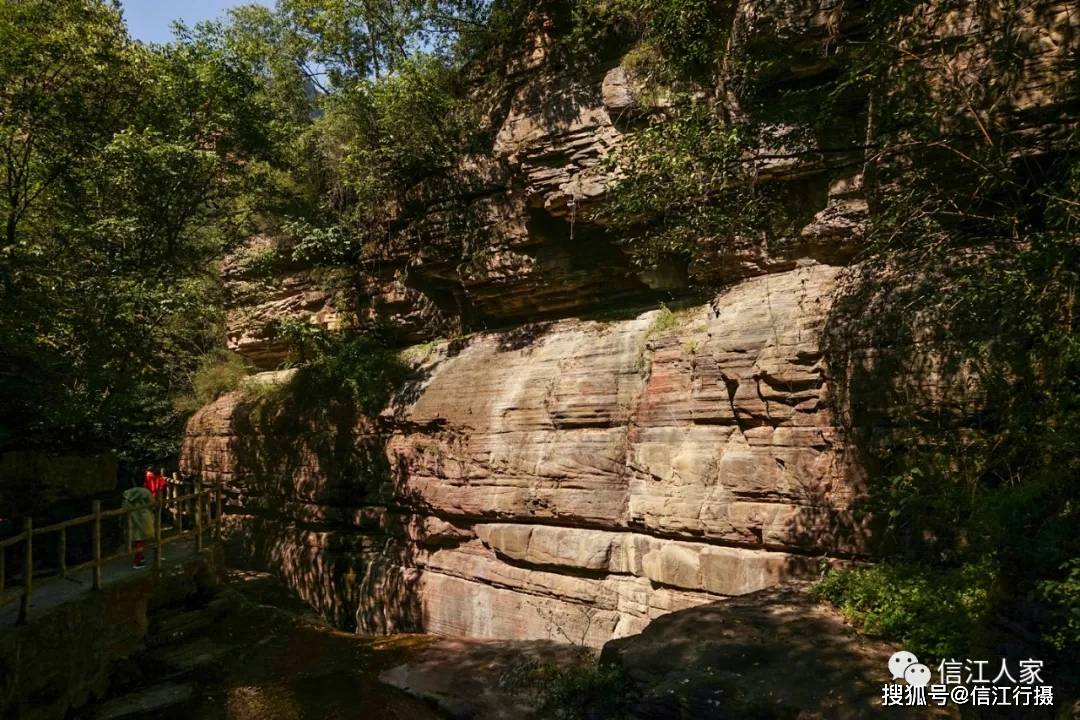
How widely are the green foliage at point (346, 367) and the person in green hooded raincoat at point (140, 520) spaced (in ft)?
16.0

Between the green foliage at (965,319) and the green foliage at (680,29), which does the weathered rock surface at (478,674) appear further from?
the green foliage at (680,29)

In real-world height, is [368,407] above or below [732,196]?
below

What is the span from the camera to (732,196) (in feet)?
31.3

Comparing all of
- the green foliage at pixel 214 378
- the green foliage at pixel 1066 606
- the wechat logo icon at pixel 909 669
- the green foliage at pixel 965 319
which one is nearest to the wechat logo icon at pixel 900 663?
the wechat logo icon at pixel 909 669

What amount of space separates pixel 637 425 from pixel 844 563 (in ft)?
11.7

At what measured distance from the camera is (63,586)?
8469mm

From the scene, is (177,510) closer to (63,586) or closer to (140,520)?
(140,520)

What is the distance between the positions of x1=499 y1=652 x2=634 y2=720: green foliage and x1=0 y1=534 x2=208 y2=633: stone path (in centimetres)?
550

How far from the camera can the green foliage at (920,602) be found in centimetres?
528

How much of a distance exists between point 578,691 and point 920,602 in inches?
128

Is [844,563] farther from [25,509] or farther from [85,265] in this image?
[85,265]

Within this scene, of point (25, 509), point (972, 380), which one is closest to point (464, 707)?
point (972, 380)

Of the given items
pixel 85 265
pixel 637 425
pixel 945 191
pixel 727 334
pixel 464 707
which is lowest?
pixel 464 707

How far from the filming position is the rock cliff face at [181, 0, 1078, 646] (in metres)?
8.69
